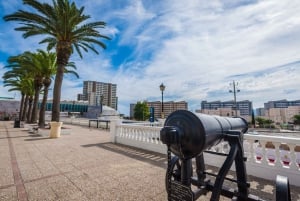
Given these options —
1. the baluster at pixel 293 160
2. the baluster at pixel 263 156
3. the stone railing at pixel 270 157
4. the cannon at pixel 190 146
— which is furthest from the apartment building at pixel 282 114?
the cannon at pixel 190 146

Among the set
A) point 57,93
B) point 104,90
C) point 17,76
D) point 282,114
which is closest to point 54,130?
point 57,93

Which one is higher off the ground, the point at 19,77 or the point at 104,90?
the point at 104,90

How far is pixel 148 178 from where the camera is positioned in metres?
3.85

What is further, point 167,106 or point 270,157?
point 167,106

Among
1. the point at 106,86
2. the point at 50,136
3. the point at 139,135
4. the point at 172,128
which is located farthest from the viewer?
the point at 106,86

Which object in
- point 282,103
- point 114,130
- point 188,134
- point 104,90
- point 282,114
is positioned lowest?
point 114,130

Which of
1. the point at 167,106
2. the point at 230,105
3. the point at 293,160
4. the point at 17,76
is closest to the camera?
the point at 293,160

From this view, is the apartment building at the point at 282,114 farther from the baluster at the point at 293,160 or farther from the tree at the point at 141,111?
the baluster at the point at 293,160

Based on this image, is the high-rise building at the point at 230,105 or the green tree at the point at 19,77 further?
the high-rise building at the point at 230,105

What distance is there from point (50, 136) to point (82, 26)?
8289 mm

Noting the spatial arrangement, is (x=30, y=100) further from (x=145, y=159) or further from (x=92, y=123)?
(x=145, y=159)

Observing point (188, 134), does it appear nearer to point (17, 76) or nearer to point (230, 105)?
point (17, 76)

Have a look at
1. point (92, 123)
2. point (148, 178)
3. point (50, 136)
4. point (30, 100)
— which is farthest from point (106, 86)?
point (148, 178)

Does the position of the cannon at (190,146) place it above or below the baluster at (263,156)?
above
